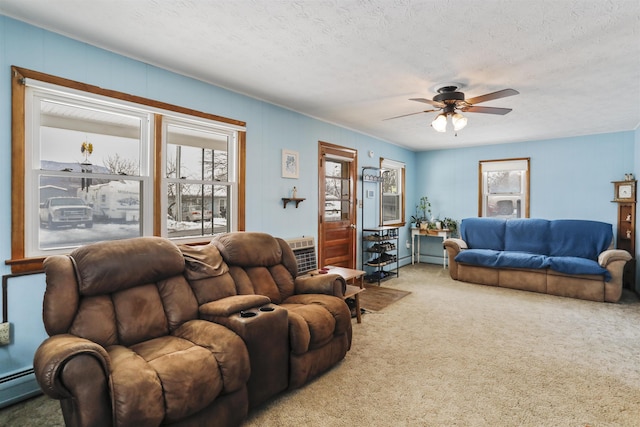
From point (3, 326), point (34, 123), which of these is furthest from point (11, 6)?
point (3, 326)

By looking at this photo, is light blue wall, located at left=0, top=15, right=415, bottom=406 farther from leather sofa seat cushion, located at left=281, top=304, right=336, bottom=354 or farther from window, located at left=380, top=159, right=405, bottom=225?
window, located at left=380, top=159, right=405, bottom=225

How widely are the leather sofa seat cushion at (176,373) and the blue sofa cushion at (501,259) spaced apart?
4601 mm

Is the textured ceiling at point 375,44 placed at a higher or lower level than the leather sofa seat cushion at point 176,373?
higher

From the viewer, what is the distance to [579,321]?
3.81 m

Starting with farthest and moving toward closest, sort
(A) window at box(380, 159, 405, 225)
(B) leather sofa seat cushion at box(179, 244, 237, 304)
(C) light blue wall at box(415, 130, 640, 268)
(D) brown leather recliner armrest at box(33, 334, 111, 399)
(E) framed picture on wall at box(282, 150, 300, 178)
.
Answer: (A) window at box(380, 159, 405, 225) < (C) light blue wall at box(415, 130, 640, 268) < (E) framed picture on wall at box(282, 150, 300, 178) < (B) leather sofa seat cushion at box(179, 244, 237, 304) < (D) brown leather recliner armrest at box(33, 334, 111, 399)

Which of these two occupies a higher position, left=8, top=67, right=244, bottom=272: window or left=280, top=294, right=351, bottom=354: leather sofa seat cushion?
left=8, top=67, right=244, bottom=272: window

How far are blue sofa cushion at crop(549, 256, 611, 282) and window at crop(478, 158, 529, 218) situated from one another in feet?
5.06

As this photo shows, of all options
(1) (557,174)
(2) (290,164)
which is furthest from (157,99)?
(1) (557,174)

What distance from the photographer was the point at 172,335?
2246 mm

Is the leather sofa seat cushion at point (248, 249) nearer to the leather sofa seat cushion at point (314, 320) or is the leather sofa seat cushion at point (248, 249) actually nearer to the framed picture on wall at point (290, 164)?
the leather sofa seat cushion at point (314, 320)

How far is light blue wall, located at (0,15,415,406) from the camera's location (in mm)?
2199

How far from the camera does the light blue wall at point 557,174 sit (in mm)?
5434

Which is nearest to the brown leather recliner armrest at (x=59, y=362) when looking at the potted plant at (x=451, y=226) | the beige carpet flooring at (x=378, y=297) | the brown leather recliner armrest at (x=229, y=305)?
the brown leather recliner armrest at (x=229, y=305)

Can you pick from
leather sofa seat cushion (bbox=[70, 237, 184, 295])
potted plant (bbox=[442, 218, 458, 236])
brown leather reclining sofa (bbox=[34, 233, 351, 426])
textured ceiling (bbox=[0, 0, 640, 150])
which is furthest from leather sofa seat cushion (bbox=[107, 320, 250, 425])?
potted plant (bbox=[442, 218, 458, 236])
